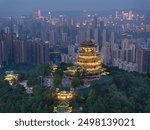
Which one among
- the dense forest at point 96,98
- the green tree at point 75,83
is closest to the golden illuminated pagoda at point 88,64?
the dense forest at point 96,98

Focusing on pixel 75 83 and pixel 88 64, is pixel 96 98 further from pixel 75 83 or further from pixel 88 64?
pixel 88 64

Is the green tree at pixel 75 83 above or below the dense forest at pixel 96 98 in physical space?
above

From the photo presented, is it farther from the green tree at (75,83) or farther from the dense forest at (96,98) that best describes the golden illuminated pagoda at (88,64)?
the green tree at (75,83)

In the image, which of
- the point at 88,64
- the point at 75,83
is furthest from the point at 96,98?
the point at 88,64

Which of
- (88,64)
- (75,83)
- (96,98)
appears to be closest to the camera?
(96,98)

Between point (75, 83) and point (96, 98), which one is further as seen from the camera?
point (75, 83)

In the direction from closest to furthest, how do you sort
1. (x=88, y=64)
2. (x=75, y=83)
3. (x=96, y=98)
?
(x=96, y=98), (x=75, y=83), (x=88, y=64)

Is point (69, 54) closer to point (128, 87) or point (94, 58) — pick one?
point (94, 58)
